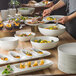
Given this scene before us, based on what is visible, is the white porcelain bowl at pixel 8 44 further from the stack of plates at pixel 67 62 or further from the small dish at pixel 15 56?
the stack of plates at pixel 67 62

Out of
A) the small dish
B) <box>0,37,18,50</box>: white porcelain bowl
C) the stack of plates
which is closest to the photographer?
the stack of plates

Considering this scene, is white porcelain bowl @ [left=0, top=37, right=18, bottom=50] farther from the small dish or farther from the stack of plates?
the stack of plates

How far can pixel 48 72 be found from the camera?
1.49 meters

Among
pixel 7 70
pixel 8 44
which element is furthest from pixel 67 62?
pixel 8 44

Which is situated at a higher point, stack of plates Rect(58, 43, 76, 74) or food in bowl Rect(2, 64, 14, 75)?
stack of plates Rect(58, 43, 76, 74)

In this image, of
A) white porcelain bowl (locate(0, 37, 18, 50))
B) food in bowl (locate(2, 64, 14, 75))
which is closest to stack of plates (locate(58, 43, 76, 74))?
food in bowl (locate(2, 64, 14, 75))

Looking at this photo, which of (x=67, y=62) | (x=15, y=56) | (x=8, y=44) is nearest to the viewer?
(x=67, y=62)

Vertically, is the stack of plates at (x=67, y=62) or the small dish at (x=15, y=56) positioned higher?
the stack of plates at (x=67, y=62)

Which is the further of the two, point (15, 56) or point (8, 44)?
point (8, 44)

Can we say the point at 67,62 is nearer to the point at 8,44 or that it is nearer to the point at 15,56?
the point at 15,56

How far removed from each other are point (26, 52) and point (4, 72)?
0.45 meters

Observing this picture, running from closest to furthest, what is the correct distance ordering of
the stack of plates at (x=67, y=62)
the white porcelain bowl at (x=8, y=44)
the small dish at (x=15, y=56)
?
the stack of plates at (x=67, y=62) → the small dish at (x=15, y=56) → the white porcelain bowl at (x=8, y=44)

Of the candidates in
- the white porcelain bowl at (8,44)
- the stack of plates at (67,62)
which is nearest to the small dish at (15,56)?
the white porcelain bowl at (8,44)

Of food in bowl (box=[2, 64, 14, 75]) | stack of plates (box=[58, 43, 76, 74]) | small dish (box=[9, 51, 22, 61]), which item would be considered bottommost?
small dish (box=[9, 51, 22, 61])
